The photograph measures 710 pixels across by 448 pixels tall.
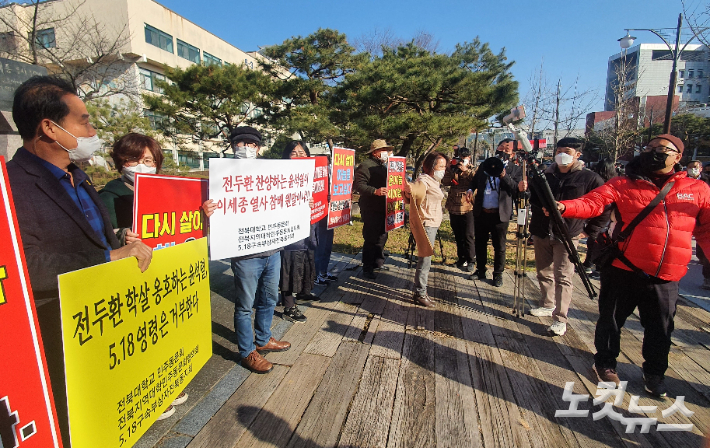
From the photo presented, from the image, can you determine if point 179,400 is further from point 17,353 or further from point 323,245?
point 323,245

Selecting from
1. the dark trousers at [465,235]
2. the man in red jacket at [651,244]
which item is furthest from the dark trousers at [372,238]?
the man in red jacket at [651,244]

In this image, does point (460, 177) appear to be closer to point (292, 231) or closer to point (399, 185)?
point (399, 185)

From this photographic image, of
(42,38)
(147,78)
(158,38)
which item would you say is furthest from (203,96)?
(158,38)

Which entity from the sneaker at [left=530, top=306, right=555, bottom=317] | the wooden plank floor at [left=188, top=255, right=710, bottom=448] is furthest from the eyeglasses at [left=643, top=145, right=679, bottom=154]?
the sneaker at [left=530, top=306, right=555, bottom=317]

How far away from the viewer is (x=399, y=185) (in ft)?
17.7

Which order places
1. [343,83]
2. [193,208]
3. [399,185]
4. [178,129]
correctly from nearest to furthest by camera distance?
[193,208]
[399,185]
[343,83]
[178,129]

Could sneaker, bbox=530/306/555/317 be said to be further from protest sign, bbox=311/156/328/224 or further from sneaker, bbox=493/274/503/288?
protest sign, bbox=311/156/328/224

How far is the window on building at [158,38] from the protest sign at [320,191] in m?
32.4

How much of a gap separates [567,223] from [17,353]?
4046 mm

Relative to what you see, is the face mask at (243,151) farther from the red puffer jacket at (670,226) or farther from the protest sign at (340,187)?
the red puffer jacket at (670,226)

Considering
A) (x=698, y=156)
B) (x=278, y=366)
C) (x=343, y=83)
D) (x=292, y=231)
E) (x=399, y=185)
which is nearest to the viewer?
(x=278, y=366)

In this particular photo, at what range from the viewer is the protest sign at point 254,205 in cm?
250

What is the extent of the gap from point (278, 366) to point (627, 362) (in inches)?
115

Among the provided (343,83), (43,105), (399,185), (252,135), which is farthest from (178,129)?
(43,105)
